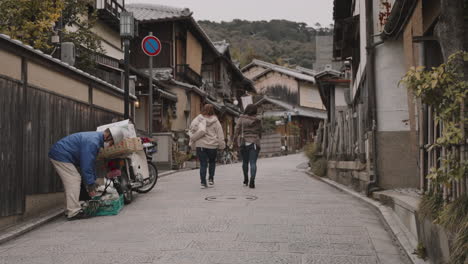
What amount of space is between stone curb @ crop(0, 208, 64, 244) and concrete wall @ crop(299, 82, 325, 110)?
45862 millimetres

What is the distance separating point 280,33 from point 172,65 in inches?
3068

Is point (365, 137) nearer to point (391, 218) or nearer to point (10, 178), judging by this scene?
point (391, 218)

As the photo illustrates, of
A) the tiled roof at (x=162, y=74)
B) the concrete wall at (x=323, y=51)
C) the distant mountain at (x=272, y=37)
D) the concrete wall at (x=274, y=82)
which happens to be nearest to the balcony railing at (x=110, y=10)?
the tiled roof at (x=162, y=74)

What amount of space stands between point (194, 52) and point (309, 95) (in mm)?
24656

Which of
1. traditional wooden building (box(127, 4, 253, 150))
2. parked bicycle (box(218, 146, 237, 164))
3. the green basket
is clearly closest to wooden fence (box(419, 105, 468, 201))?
the green basket

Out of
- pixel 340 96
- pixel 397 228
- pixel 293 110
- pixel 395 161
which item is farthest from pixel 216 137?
pixel 293 110

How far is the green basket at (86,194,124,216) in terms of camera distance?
802cm

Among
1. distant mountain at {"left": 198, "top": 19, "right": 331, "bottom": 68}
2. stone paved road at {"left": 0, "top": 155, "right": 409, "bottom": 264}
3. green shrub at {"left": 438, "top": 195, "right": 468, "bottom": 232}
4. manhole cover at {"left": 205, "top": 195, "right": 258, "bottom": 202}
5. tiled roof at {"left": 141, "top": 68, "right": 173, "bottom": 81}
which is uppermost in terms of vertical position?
distant mountain at {"left": 198, "top": 19, "right": 331, "bottom": 68}

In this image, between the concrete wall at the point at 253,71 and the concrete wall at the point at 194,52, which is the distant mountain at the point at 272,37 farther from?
the concrete wall at the point at 194,52

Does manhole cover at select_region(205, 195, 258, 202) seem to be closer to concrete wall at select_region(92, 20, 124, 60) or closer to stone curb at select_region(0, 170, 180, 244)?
stone curb at select_region(0, 170, 180, 244)

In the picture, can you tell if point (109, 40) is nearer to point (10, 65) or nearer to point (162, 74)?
point (162, 74)

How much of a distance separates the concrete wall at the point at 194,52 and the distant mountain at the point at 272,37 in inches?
1565

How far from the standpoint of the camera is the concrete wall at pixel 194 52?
3042 cm

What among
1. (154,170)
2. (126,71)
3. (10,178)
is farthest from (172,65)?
(10,178)
